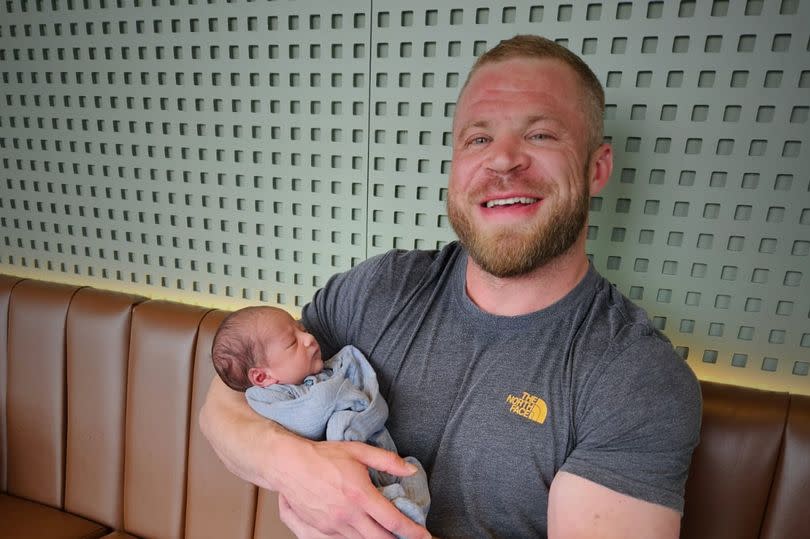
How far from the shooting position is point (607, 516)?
0.63 m

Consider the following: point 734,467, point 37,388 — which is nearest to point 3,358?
point 37,388

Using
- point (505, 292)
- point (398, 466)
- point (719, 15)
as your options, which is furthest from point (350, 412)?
point (719, 15)

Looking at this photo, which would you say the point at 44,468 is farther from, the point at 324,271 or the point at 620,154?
the point at 620,154

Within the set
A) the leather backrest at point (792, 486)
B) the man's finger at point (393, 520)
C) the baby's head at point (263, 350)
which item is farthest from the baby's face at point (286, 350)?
the leather backrest at point (792, 486)

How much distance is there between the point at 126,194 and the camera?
1.40 meters

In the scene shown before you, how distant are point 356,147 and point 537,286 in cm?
55

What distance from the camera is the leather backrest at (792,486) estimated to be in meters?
0.78

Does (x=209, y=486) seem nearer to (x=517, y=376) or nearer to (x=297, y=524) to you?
(x=297, y=524)

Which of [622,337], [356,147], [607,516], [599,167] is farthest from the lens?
[356,147]

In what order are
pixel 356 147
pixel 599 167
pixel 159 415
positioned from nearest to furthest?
pixel 599 167 → pixel 356 147 → pixel 159 415

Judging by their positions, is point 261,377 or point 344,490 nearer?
point 344,490

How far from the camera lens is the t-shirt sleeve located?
0.65 metres

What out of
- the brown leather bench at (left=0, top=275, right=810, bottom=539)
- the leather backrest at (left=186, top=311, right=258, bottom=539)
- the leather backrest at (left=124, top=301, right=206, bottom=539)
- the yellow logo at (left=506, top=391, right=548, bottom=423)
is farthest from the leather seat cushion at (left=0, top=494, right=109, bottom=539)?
the yellow logo at (left=506, top=391, right=548, bottom=423)

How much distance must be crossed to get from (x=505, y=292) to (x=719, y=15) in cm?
61
